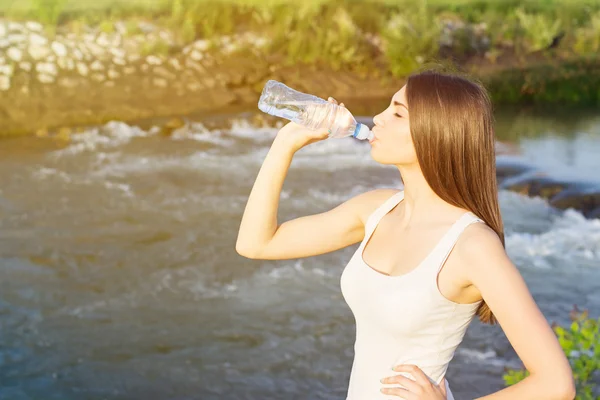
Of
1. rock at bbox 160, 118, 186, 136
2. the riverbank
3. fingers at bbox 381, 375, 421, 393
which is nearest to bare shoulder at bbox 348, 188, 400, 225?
fingers at bbox 381, 375, 421, 393

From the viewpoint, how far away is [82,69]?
46.6 ft

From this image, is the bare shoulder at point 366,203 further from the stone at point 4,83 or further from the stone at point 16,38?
the stone at point 16,38

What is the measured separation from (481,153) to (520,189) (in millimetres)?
8328

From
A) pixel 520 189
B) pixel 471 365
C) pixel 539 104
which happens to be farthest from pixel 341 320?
pixel 539 104

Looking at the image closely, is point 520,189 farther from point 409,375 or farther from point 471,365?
point 409,375

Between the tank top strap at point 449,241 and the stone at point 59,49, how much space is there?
1285 cm

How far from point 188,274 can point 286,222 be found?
223 inches

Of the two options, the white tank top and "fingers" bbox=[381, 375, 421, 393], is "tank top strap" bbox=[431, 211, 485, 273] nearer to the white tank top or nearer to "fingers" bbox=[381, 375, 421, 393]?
the white tank top

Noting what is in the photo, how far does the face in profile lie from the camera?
7.93 ft

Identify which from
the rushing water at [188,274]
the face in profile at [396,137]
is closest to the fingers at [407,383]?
the face in profile at [396,137]

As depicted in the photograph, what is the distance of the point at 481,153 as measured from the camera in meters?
2.34

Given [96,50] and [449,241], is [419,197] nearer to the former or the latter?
[449,241]

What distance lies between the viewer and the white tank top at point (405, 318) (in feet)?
7.47

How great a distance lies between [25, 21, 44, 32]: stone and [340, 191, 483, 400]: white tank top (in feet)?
43.7
